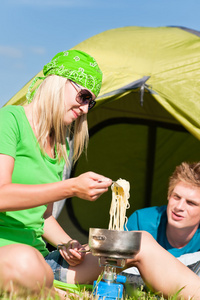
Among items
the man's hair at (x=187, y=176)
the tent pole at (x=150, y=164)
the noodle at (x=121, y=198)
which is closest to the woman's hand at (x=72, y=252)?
the noodle at (x=121, y=198)

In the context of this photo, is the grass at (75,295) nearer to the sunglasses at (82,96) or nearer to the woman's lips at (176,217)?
the woman's lips at (176,217)

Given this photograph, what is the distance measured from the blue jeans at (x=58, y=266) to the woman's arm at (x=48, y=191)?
0.57m

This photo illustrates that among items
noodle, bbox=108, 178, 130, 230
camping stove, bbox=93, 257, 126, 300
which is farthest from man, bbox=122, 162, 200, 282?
camping stove, bbox=93, 257, 126, 300

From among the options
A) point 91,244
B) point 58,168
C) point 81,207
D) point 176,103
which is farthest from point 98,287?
point 81,207

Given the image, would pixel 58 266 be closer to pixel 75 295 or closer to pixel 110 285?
pixel 75 295

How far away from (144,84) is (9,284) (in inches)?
65.3

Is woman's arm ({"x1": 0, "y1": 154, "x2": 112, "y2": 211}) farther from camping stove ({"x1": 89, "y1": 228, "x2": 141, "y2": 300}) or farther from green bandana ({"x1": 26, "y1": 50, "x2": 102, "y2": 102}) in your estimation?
green bandana ({"x1": 26, "y1": 50, "x2": 102, "y2": 102})

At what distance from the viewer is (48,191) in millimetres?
1734

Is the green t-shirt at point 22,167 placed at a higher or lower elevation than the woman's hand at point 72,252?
higher

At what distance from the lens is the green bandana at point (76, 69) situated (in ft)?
6.82

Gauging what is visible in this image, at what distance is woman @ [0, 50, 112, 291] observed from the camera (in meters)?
1.73

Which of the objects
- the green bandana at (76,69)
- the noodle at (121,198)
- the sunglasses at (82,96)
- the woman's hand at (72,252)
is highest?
the green bandana at (76,69)

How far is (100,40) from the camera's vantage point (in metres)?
3.43

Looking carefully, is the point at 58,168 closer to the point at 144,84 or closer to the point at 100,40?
the point at 144,84
